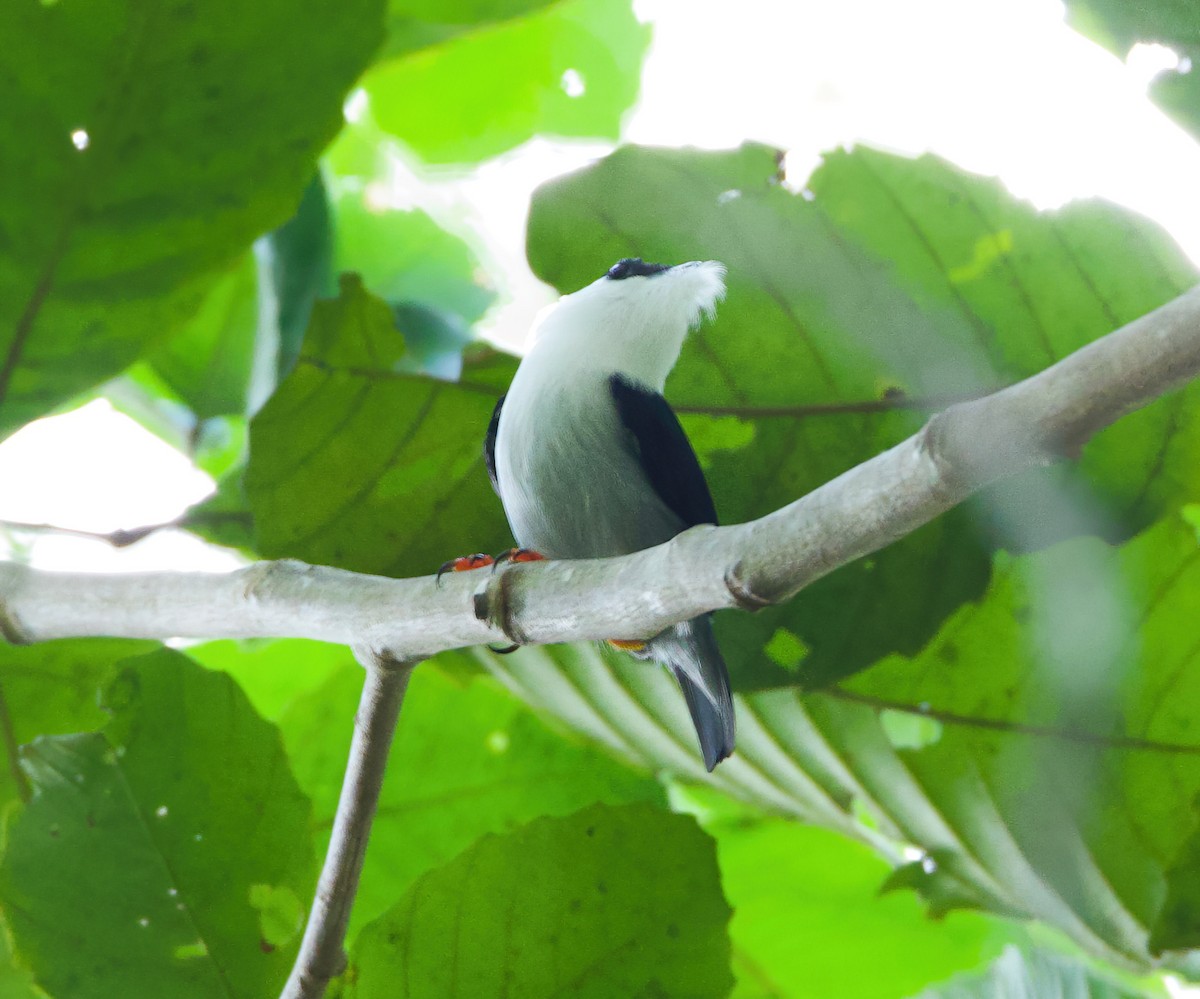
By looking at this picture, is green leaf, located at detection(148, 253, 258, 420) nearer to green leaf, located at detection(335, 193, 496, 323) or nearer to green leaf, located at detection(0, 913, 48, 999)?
green leaf, located at detection(335, 193, 496, 323)

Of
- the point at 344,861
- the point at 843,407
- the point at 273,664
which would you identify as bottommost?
the point at 273,664

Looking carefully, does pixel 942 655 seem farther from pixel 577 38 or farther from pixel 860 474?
pixel 577 38

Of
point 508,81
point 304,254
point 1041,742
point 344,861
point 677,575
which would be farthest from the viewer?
point 508,81

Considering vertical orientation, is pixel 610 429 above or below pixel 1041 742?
above

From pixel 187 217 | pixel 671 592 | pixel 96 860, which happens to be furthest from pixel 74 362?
pixel 671 592

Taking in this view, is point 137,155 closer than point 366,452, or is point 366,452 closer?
point 137,155

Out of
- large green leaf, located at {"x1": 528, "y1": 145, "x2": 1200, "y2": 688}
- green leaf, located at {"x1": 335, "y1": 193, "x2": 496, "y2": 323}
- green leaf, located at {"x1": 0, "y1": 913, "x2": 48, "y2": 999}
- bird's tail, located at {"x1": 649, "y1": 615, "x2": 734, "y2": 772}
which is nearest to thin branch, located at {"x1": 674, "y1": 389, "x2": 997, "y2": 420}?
large green leaf, located at {"x1": 528, "y1": 145, "x2": 1200, "y2": 688}

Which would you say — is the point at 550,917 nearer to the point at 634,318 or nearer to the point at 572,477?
the point at 572,477

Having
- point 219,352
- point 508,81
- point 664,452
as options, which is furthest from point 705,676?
point 508,81

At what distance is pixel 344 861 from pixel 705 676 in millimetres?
349

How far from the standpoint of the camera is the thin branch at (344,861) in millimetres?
921

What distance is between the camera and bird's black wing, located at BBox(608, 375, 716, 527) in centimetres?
105

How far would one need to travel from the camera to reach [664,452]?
41.3 inches

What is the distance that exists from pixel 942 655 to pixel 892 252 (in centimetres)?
40
